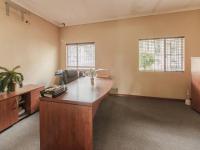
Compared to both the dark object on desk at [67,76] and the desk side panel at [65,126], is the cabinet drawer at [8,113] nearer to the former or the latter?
the dark object on desk at [67,76]

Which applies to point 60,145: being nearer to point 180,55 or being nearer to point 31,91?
point 31,91

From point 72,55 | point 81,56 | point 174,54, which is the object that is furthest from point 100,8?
point 174,54

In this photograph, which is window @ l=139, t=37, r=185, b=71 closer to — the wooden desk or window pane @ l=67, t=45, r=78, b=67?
window pane @ l=67, t=45, r=78, b=67

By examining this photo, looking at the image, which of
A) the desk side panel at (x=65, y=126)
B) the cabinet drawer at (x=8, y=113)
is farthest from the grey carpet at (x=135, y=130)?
the desk side panel at (x=65, y=126)

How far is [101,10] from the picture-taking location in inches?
157

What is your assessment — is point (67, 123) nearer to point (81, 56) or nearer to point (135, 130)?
point (135, 130)

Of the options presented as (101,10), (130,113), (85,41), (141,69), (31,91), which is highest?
(101,10)

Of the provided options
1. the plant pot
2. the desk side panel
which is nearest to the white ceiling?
the plant pot

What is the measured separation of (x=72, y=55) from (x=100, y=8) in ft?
7.53

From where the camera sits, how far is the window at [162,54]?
4.16 metres

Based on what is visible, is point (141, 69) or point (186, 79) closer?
point (186, 79)

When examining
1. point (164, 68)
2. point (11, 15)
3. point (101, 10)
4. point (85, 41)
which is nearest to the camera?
point (11, 15)

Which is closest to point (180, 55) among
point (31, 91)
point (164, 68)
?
point (164, 68)

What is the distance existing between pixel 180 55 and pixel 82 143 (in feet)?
13.2
